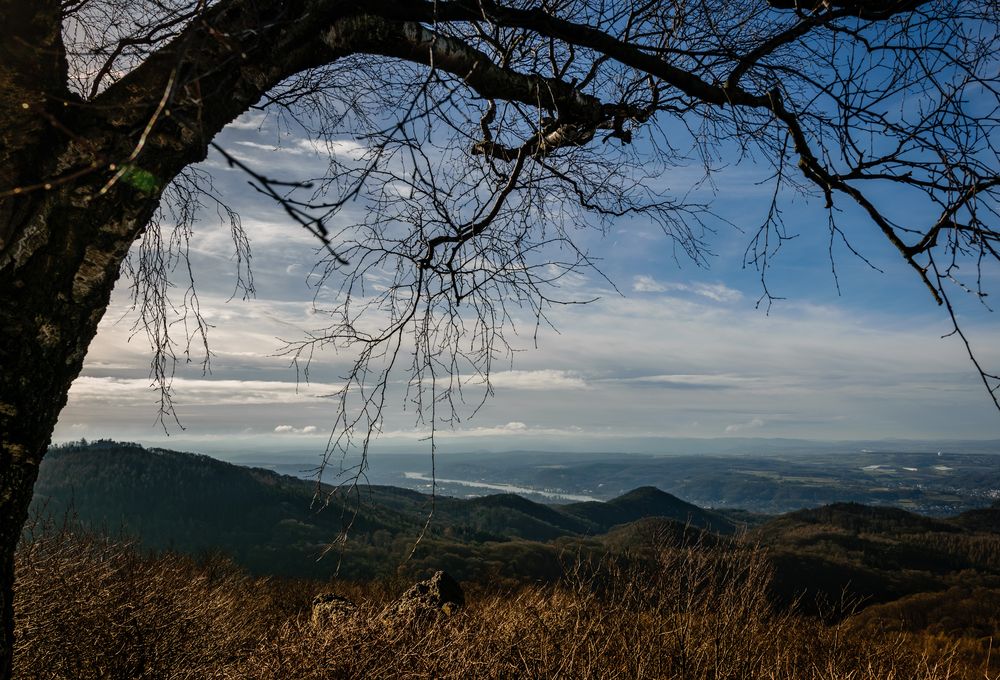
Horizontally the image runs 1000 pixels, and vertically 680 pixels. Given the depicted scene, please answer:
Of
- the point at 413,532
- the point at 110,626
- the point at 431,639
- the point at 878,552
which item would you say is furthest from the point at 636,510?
the point at 110,626

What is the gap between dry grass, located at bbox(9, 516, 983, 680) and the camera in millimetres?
4586

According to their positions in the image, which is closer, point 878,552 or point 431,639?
point 431,639

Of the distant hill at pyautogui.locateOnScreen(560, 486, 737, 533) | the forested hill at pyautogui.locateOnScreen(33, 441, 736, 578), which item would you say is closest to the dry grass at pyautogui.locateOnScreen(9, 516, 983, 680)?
Result: the forested hill at pyautogui.locateOnScreen(33, 441, 736, 578)

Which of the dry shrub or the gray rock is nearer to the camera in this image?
the dry shrub

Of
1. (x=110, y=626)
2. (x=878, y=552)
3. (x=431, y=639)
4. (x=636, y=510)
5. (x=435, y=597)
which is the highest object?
(x=110, y=626)

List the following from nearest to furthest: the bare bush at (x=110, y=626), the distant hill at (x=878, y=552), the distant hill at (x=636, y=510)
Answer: the bare bush at (x=110, y=626) < the distant hill at (x=878, y=552) < the distant hill at (x=636, y=510)

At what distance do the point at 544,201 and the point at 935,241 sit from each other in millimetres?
2033

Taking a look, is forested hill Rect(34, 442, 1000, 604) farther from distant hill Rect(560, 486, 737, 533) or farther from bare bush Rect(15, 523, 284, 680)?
distant hill Rect(560, 486, 737, 533)

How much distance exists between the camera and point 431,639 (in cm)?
550

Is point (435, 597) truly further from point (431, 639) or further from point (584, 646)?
point (584, 646)

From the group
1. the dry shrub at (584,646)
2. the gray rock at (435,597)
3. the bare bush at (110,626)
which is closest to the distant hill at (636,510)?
the gray rock at (435,597)

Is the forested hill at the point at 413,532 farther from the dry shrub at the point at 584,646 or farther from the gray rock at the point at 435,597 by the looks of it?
the dry shrub at the point at 584,646

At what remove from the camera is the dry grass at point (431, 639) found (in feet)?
15.0

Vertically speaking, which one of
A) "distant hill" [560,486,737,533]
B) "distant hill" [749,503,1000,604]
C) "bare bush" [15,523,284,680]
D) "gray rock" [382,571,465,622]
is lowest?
"distant hill" [560,486,737,533]
